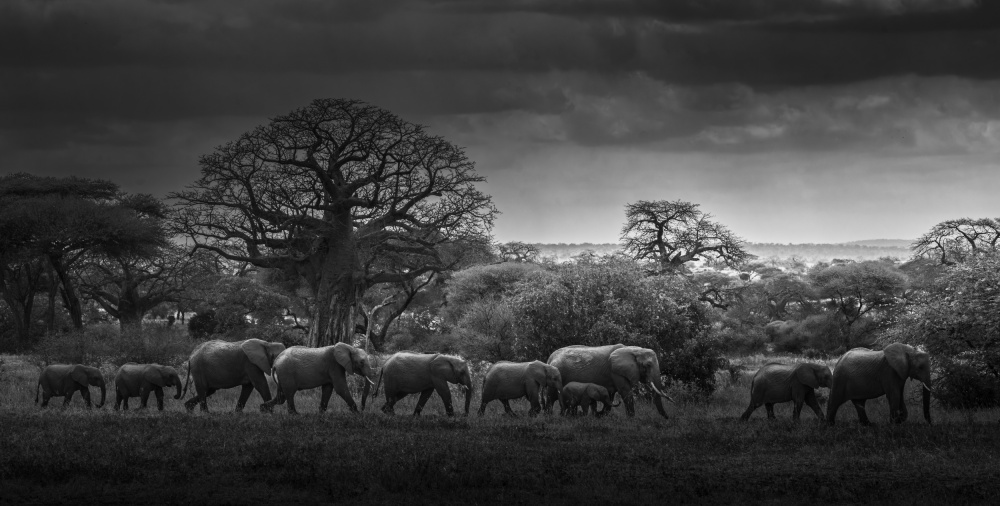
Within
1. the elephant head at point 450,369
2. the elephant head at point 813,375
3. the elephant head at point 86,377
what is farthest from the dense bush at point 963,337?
the elephant head at point 86,377

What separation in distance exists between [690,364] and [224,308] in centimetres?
3621

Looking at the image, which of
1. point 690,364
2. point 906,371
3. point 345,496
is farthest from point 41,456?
point 690,364

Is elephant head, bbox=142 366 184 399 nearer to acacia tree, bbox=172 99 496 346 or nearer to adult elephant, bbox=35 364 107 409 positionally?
adult elephant, bbox=35 364 107 409

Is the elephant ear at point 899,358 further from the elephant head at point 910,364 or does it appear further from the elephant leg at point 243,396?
the elephant leg at point 243,396

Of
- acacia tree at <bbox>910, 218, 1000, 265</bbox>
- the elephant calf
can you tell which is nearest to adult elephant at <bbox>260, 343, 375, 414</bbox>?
the elephant calf

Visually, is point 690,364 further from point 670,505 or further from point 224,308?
point 224,308

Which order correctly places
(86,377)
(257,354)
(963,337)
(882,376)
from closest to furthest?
(882,376), (257,354), (86,377), (963,337)

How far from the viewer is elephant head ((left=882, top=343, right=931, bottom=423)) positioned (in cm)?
2212

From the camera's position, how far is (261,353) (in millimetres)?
25625

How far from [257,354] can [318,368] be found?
61.7 inches

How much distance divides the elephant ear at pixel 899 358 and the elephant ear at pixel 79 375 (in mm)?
18929

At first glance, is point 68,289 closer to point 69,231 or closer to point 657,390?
point 69,231

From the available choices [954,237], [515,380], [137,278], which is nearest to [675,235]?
[954,237]

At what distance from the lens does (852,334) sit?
5950cm
